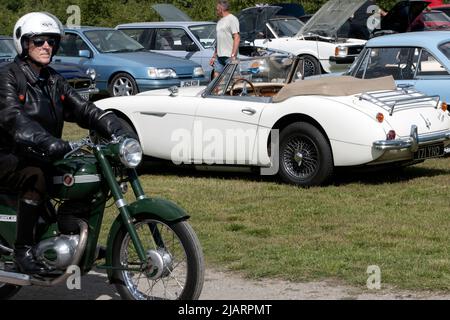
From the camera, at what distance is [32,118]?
577 cm

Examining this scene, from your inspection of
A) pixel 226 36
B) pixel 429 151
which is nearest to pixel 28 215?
pixel 429 151

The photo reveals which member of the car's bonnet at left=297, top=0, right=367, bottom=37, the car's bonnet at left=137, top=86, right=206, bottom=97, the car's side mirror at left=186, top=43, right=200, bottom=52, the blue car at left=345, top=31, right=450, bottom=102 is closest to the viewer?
the car's bonnet at left=137, top=86, right=206, bottom=97

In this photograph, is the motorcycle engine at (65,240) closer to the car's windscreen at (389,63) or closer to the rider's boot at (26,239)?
the rider's boot at (26,239)

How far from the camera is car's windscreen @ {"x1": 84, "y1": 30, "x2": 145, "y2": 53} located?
19531 millimetres

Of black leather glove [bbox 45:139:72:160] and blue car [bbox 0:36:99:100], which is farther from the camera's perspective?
blue car [bbox 0:36:99:100]

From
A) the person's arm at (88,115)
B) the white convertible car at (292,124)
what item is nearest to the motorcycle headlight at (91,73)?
the white convertible car at (292,124)

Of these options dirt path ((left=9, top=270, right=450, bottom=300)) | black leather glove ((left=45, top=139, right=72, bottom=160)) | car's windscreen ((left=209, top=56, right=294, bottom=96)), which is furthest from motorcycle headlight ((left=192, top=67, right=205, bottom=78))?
black leather glove ((left=45, top=139, right=72, bottom=160))

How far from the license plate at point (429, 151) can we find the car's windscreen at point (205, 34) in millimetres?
11388

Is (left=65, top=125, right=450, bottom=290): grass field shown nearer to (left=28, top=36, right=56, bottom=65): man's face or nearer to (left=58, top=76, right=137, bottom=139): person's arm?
(left=58, top=76, right=137, bottom=139): person's arm

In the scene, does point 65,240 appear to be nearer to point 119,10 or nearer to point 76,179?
point 76,179

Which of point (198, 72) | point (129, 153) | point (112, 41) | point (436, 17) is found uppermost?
point (129, 153)

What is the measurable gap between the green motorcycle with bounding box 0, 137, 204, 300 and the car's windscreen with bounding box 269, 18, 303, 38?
691 inches

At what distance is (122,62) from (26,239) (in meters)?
13.2

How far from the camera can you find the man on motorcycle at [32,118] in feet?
18.1
